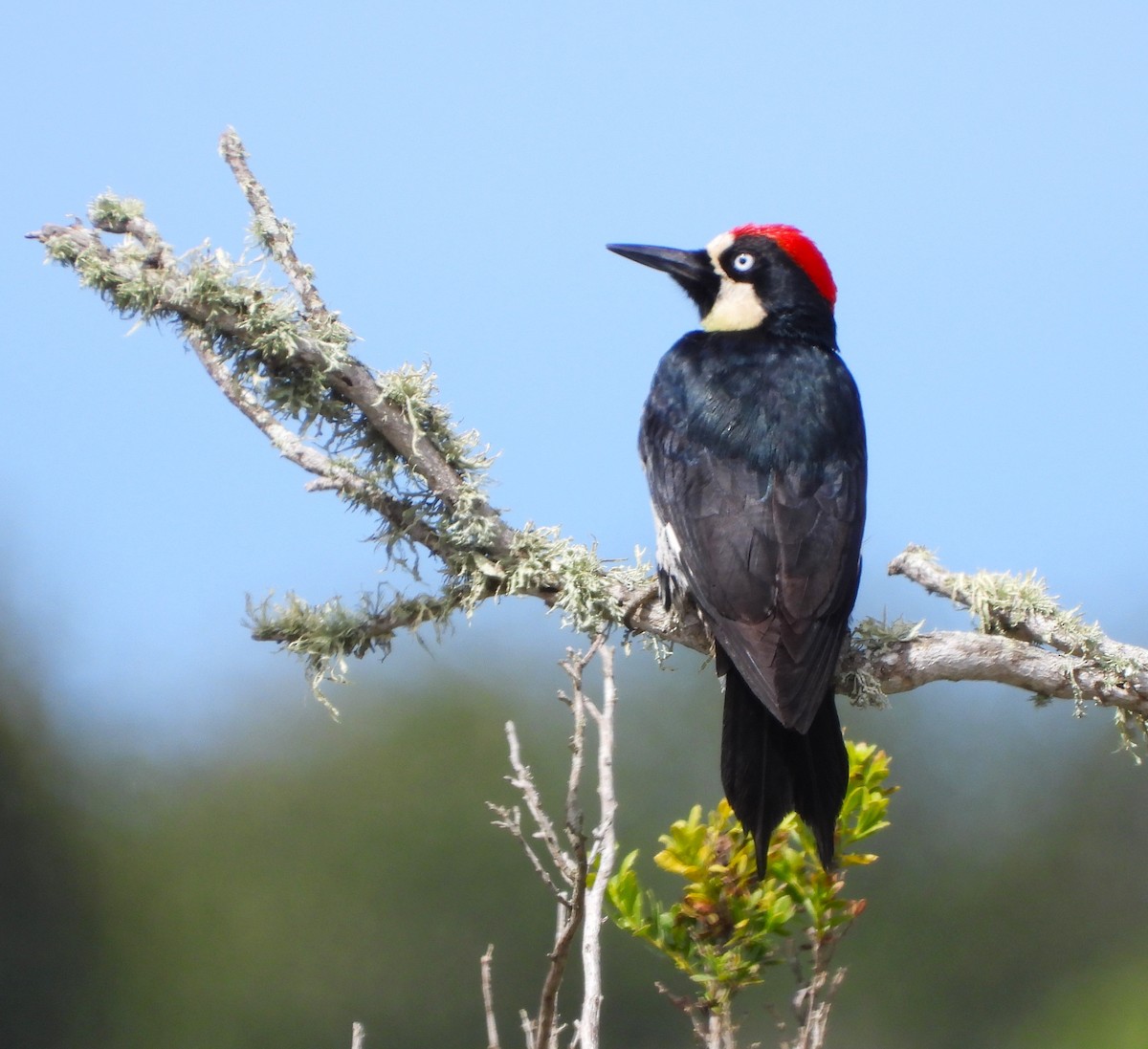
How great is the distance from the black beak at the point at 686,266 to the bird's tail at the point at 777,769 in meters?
1.20

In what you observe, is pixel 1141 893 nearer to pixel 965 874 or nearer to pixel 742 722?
pixel 965 874

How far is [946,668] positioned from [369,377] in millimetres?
1266

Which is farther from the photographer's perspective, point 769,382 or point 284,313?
point 769,382

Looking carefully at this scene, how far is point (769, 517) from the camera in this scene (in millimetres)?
2502

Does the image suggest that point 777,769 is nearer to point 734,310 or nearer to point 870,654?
point 870,654

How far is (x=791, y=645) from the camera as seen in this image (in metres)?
2.31

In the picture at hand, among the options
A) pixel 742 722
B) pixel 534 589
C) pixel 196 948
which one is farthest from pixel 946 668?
pixel 196 948

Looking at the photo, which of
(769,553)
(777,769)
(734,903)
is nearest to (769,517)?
(769,553)

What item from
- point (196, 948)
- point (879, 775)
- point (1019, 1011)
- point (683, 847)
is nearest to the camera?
point (683, 847)

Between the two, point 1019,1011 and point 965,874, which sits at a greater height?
point 965,874

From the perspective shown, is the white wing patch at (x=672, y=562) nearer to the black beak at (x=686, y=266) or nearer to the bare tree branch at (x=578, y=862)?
the bare tree branch at (x=578, y=862)

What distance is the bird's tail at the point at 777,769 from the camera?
89.2 inches

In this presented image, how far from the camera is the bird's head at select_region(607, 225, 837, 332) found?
3.15 meters

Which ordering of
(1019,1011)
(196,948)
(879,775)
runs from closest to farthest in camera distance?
(879,775)
(196,948)
(1019,1011)
